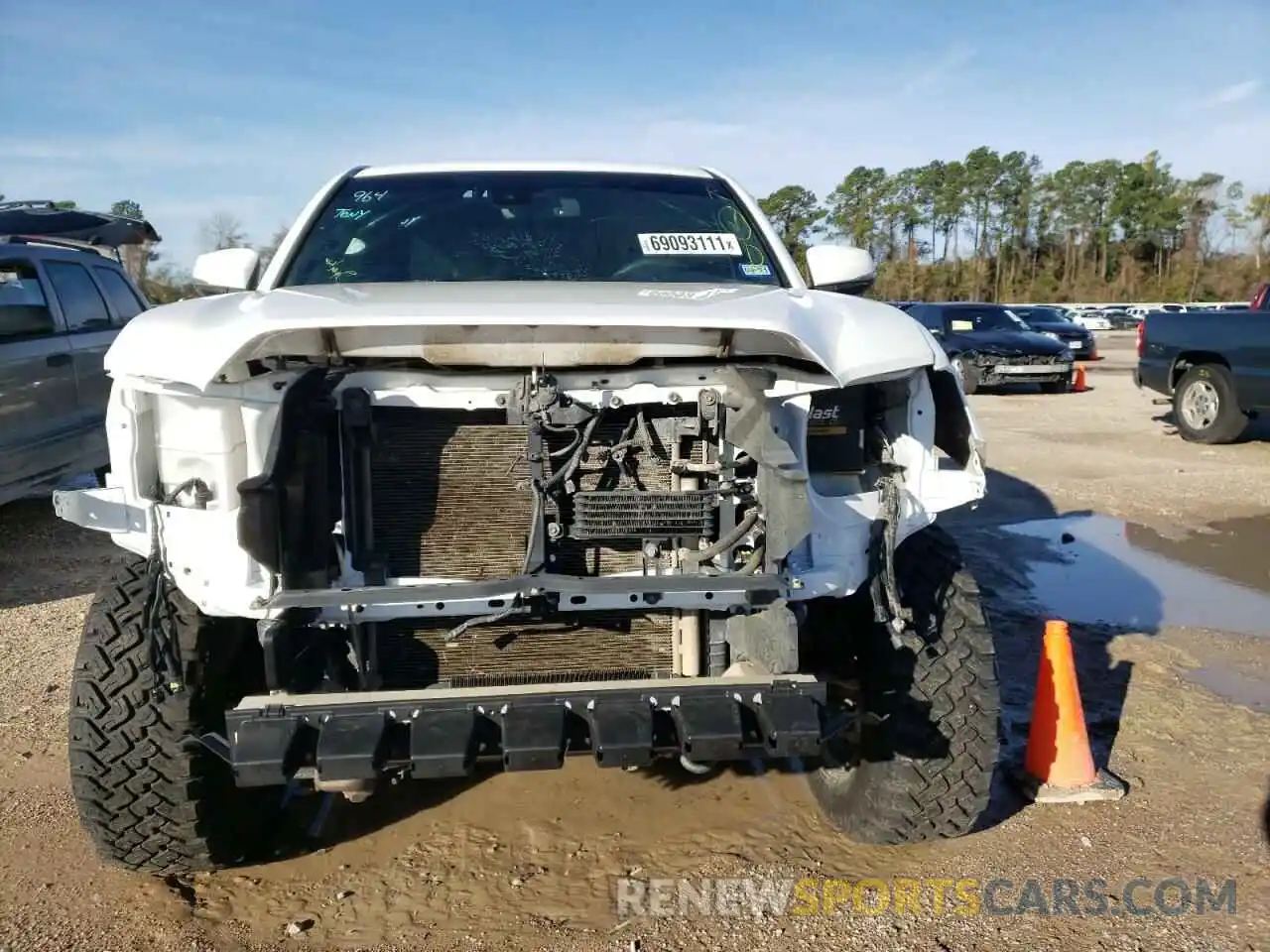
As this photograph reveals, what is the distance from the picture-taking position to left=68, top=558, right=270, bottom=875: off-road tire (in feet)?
8.69

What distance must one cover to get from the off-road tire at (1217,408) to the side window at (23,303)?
417 inches

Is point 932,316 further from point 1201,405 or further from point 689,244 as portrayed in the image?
point 689,244

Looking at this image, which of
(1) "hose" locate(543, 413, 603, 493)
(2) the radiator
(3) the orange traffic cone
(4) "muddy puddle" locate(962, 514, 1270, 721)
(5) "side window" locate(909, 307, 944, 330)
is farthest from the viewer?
(5) "side window" locate(909, 307, 944, 330)

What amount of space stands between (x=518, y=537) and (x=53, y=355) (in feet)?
17.0

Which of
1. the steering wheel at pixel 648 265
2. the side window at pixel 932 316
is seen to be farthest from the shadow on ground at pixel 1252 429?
the steering wheel at pixel 648 265

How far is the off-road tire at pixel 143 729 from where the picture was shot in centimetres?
265

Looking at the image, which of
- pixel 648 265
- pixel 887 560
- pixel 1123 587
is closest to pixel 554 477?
pixel 887 560

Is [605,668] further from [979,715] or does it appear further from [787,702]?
[979,715]

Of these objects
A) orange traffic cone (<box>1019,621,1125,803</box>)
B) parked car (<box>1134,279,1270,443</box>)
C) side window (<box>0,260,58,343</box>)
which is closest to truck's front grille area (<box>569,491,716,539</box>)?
orange traffic cone (<box>1019,621,1125,803</box>)

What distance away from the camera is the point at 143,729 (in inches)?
105

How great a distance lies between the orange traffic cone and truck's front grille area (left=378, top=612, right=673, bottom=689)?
4.90 feet

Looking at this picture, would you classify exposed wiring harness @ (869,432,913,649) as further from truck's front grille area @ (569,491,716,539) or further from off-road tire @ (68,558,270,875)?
off-road tire @ (68,558,270,875)

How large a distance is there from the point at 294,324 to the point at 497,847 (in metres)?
1.75

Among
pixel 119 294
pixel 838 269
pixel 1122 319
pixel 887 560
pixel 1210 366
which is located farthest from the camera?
pixel 1122 319
